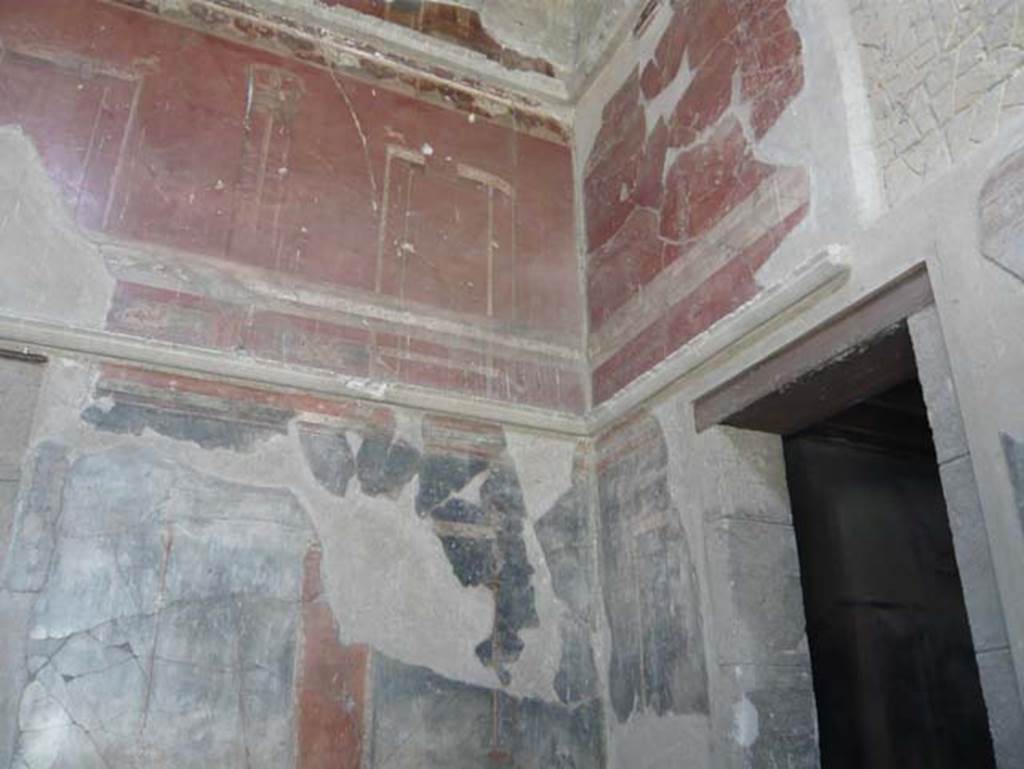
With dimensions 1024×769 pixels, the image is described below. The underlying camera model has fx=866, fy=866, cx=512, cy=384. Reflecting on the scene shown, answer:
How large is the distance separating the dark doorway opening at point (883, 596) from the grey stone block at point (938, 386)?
1278 mm

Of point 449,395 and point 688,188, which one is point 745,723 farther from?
point 688,188

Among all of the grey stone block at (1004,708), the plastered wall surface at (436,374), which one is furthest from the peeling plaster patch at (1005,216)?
the grey stone block at (1004,708)

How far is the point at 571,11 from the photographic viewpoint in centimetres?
466

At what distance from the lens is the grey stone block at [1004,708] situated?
1.77m

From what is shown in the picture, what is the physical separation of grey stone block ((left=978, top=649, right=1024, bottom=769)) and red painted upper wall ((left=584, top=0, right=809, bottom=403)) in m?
1.34

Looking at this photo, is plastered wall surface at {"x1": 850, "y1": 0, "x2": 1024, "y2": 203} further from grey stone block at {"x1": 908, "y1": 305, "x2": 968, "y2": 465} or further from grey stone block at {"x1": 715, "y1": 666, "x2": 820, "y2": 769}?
grey stone block at {"x1": 715, "y1": 666, "x2": 820, "y2": 769}

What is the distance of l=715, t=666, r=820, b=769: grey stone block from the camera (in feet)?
8.57

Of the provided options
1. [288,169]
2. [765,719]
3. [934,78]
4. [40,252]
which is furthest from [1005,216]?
[40,252]

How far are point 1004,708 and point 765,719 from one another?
37.8 inches

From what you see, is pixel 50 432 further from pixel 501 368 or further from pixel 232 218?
pixel 501 368

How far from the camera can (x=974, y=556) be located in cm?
192

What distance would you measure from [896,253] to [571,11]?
3003mm

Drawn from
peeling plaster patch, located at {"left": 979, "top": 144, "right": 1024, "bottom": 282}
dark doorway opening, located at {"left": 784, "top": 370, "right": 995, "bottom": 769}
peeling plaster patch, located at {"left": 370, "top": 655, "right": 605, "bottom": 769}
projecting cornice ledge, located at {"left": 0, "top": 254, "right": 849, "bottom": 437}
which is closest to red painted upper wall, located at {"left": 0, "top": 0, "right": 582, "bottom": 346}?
projecting cornice ledge, located at {"left": 0, "top": 254, "right": 849, "bottom": 437}

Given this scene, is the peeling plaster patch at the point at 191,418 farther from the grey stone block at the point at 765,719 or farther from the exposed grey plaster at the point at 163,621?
the grey stone block at the point at 765,719
